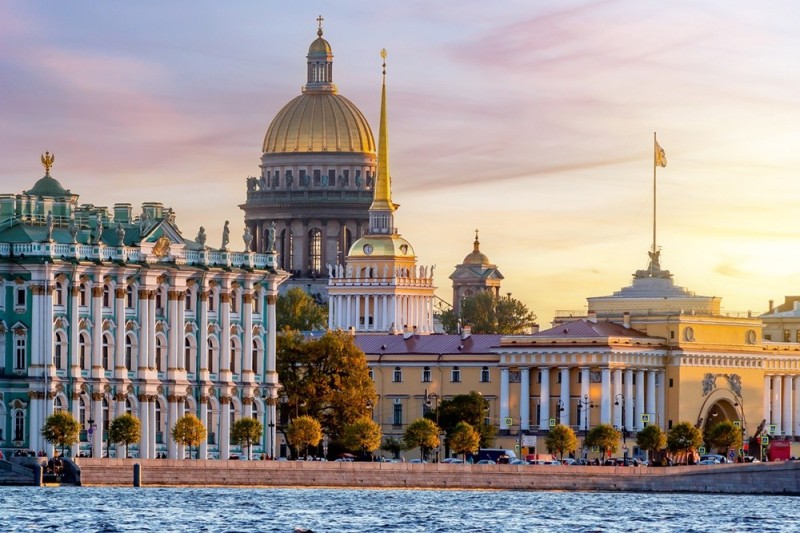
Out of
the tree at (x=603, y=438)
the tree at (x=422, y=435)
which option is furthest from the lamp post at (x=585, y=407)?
the tree at (x=422, y=435)

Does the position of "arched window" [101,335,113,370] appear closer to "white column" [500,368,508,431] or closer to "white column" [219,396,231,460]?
"white column" [219,396,231,460]

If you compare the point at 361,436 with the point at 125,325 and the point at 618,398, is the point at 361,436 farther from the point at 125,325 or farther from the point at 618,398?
the point at 618,398

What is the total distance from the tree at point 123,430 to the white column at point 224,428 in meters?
8.98

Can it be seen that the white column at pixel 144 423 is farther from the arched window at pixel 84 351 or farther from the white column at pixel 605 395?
the white column at pixel 605 395

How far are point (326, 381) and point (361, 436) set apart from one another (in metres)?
7.80

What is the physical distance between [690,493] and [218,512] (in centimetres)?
3448

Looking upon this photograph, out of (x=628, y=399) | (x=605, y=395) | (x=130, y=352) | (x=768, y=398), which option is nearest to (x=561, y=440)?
(x=605, y=395)

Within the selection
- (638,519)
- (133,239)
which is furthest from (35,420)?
(638,519)

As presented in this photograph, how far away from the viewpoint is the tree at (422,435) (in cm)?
15738

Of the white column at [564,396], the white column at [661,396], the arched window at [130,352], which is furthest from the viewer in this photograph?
the white column at [661,396]

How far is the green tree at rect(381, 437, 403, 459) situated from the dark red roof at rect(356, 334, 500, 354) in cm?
1050

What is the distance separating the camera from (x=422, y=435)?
157375 mm

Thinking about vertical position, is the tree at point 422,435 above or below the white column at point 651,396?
below

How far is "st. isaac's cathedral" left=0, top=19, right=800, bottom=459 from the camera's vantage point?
146125mm
